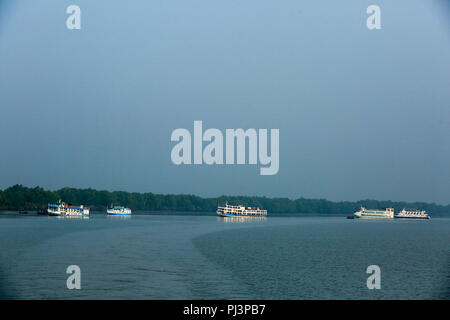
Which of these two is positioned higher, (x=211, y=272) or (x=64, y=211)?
(x=211, y=272)

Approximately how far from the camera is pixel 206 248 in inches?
2486

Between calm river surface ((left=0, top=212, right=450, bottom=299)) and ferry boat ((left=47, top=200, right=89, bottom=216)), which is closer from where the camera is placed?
calm river surface ((left=0, top=212, right=450, bottom=299))

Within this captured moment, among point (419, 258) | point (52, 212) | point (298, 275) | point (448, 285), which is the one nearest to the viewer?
point (448, 285)

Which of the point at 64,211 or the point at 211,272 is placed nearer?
the point at 211,272

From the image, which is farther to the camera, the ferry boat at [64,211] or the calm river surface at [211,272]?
the ferry boat at [64,211]

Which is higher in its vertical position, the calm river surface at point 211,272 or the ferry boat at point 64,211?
the calm river surface at point 211,272

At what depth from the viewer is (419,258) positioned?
56.7 m

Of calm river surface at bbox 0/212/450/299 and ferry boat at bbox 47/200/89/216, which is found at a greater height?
calm river surface at bbox 0/212/450/299
